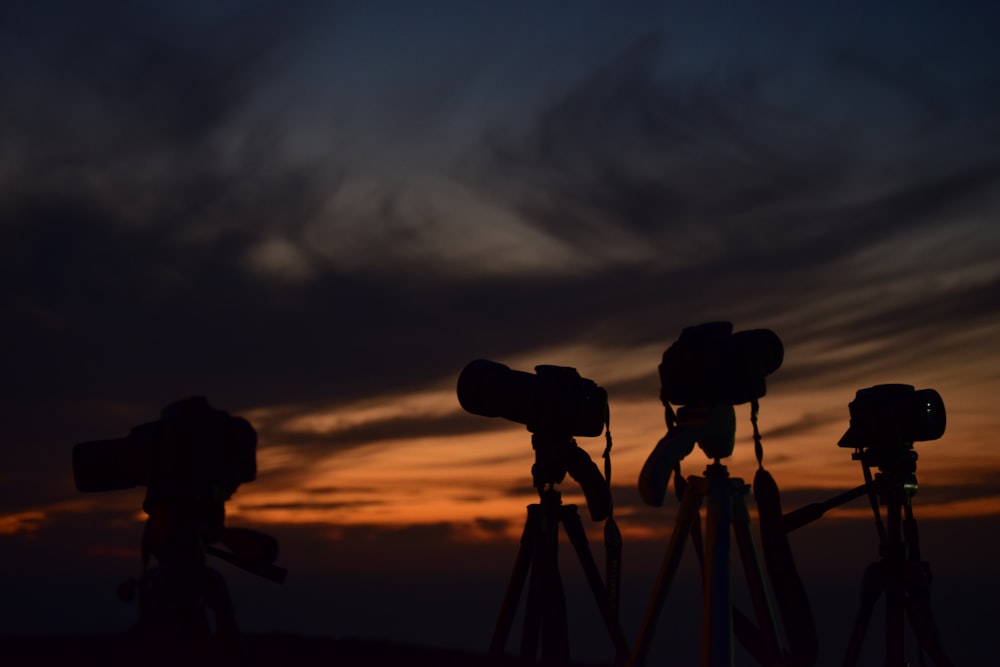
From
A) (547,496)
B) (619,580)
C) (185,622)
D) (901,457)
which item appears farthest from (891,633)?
(185,622)

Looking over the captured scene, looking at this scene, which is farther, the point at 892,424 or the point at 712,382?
the point at 892,424

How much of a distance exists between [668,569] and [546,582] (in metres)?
2.57

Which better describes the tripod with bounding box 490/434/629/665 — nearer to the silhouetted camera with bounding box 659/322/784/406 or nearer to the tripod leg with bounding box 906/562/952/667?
the silhouetted camera with bounding box 659/322/784/406

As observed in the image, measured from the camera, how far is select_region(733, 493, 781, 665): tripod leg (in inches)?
351

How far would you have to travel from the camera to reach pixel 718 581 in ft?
29.4

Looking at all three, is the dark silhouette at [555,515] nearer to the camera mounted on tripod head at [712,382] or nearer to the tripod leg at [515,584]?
the tripod leg at [515,584]

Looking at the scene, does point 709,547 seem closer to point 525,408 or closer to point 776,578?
point 776,578

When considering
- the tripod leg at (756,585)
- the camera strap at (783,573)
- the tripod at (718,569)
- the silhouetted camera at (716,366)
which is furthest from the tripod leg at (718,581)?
the silhouetted camera at (716,366)

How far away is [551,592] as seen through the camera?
11719mm

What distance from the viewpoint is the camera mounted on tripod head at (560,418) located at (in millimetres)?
11898

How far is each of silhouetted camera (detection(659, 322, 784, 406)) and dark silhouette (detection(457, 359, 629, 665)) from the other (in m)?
2.36

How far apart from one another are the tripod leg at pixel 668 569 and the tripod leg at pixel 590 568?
2.15m

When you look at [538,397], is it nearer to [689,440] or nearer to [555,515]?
[555,515]

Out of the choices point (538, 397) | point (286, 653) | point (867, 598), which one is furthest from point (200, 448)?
point (867, 598)
